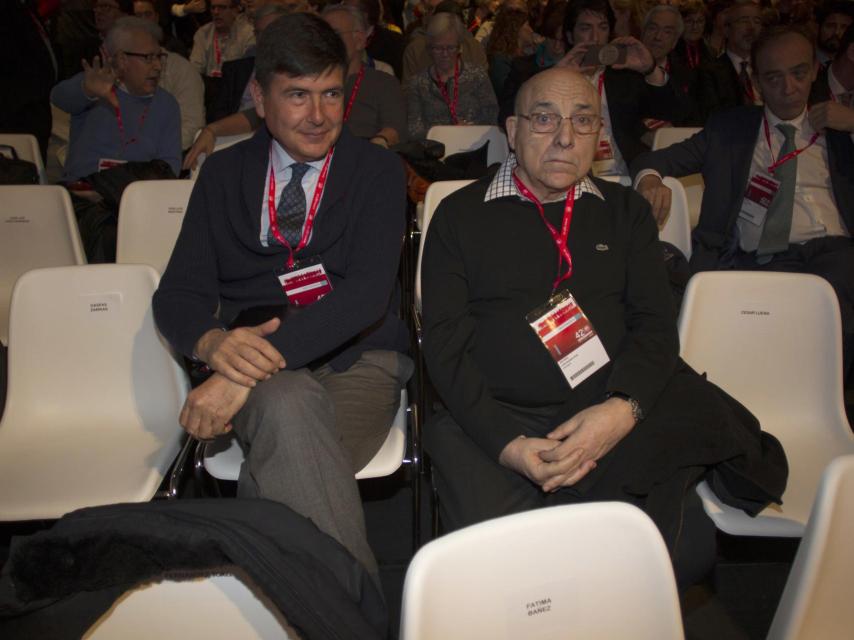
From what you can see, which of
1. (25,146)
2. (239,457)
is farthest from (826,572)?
(25,146)

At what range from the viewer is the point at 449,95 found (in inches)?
171

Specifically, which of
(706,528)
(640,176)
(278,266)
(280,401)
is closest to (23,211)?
(278,266)

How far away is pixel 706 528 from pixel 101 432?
1.66 metres

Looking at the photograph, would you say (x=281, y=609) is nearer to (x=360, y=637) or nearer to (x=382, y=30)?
(x=360, y=637)

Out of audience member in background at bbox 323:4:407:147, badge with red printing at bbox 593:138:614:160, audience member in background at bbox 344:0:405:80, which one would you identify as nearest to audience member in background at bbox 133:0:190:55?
audience member in background at bbox 344:0:405:80

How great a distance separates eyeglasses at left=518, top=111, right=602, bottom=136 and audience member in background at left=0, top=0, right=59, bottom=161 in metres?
3.68

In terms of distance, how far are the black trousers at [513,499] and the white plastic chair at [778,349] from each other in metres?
0.48

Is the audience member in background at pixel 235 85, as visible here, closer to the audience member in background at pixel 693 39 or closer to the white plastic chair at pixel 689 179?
the white plastic chair at pixel 689 179

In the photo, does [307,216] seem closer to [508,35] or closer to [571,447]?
[571,447]

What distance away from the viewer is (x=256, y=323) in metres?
1.80

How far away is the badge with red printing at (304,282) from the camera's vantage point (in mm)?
1926

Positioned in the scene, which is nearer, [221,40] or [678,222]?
[678,222]

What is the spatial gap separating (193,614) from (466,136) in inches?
119

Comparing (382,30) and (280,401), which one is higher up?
(382,30)
